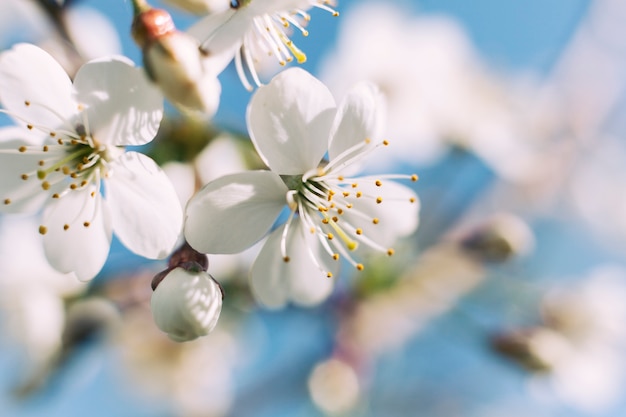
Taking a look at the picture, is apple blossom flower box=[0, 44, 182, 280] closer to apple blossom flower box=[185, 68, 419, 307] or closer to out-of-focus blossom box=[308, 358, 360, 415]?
apple blossom flower box=[185, 68, 419, 307]

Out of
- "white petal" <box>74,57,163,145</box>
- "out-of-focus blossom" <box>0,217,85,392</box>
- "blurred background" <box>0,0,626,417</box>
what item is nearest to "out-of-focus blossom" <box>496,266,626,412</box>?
"blurred background" <box>0,0,626,417</box>

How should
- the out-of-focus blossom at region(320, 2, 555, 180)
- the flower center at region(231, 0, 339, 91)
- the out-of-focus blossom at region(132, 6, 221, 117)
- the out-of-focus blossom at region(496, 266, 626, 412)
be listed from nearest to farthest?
the out-of-focus blossom at region(132, 6, 221, 117)
the flower center at region(231, 0, 339, 91)
the out-of-focus blossom at region(496, 266, 626, 412)
the out-of-focus blossom at region(320, 2, 555, 180)

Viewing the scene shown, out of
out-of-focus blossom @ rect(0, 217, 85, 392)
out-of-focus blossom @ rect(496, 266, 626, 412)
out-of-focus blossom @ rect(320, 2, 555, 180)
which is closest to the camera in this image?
out-of-focus blossom @ rect(0, 217, 85, 392)

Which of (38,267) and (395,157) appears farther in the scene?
(395,157)

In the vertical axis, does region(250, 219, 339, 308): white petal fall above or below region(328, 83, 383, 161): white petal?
below

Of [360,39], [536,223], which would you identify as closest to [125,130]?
[360,39]

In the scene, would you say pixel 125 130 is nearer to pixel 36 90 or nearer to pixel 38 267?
pixel 36 90

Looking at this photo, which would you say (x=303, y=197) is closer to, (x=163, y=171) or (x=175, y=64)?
(x=163, y=171)
